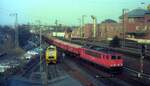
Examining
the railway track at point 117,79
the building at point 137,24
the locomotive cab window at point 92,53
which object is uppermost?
the building at point 137,24

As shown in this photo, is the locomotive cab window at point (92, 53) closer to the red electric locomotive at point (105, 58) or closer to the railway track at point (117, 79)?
the red electric locomotive at point (105, 58)

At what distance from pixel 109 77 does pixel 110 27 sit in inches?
3939

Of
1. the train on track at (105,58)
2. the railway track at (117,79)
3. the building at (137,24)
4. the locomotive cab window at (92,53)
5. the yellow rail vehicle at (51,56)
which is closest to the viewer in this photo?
the railway track at (117,79)

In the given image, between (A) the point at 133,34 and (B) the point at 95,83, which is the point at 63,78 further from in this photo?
(A) the point at 133,34

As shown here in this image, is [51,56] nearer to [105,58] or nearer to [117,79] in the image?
[105,58]

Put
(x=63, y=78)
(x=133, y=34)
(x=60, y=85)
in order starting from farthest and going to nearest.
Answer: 1. (x=133, y=34)
2. (x=63, y=78)
3. (x=60, y=85)

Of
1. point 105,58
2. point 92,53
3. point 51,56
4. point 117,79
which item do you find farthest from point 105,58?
point 51,56

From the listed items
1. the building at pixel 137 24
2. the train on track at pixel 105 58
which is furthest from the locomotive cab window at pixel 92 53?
the building at pixel 137 24

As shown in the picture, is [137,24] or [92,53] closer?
[92,53]

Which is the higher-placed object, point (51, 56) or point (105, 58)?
point (105, 58)

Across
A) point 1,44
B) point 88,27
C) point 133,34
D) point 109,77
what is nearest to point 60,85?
point 109,77

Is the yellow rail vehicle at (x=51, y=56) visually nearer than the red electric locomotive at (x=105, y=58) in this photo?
No

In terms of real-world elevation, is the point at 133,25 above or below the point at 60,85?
above

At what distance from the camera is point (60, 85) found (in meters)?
32.9
